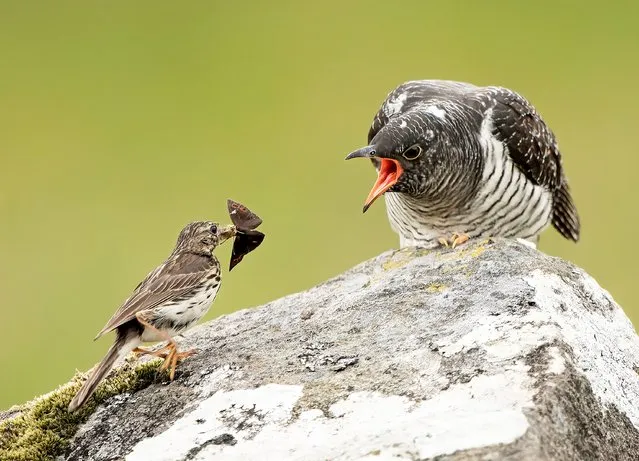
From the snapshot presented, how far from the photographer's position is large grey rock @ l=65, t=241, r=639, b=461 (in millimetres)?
3086

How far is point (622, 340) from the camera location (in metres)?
Result: 4.12

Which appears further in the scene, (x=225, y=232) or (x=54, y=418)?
(x=225, y=232)

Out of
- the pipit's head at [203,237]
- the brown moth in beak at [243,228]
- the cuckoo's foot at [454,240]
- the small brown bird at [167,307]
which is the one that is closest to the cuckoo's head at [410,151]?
the cuckoo's foot at [454,240]

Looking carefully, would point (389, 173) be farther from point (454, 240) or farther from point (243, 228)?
point (243, 228)

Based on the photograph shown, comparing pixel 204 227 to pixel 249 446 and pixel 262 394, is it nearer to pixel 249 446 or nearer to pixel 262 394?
pixel 262 394

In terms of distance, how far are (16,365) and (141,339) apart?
7.44 m

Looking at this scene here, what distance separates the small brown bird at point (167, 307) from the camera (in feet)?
12.8

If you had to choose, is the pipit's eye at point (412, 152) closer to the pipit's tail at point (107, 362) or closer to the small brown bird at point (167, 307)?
the small brown bird at point (167, 307)

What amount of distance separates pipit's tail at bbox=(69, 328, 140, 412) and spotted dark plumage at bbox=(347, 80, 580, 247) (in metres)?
1.91

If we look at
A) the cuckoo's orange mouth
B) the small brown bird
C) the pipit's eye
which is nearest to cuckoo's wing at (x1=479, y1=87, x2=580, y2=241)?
the pipit's eye

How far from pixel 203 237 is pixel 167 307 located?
53cm

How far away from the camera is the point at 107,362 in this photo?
380 centimetres

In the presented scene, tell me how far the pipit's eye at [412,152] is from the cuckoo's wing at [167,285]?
1.65 m

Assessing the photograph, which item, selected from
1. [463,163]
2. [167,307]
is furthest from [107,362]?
[463,163]
